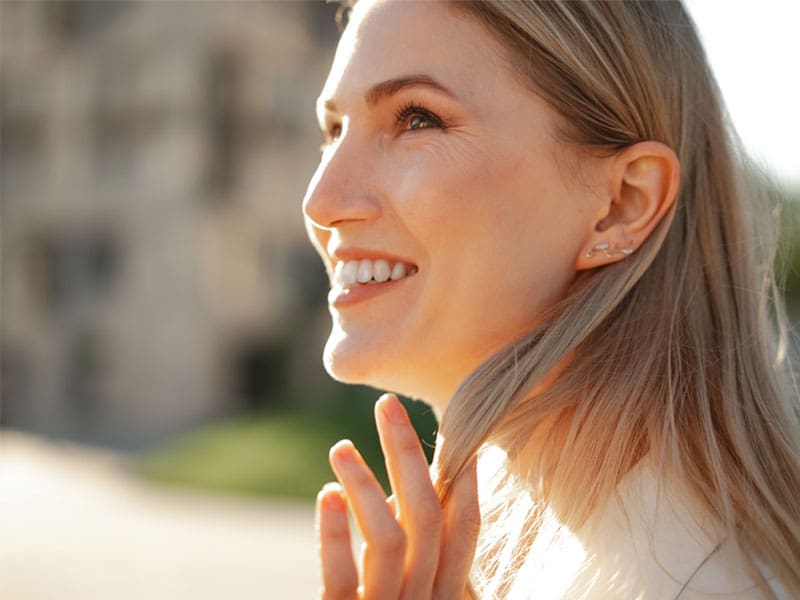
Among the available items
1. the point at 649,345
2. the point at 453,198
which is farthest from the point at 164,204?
the point at 649,345

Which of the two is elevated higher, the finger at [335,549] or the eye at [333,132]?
the eye at [333,132]

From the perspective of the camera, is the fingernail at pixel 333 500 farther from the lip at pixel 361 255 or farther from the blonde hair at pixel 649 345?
the lip at pixel 361 255

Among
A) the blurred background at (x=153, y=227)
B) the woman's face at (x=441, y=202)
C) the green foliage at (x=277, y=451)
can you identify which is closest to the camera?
the woman's face at (x=441, y=202)

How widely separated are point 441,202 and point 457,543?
75cm

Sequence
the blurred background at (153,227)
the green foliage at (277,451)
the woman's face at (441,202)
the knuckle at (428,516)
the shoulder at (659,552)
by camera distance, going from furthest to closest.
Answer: the blurred background at (153,227), the green foliage at (277,451), the woman's face at (441,202), the knuckle at (428,516), the shoulder at (659,552)

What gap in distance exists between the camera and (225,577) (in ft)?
34.2

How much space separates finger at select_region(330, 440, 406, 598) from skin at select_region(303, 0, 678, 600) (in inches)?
19.5

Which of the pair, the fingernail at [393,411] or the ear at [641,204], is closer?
the fingernail at [393,411]

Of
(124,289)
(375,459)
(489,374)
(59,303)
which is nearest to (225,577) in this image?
(375,459)

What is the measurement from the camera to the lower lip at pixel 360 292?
2.23 metres

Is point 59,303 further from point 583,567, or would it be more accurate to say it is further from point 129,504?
point 583,567

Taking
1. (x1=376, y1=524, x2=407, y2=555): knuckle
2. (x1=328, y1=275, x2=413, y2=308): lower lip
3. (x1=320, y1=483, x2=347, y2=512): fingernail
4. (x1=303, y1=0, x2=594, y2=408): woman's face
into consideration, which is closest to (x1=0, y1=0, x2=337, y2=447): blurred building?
(x1=328, y1=275, x2=413, y2=308): lower lip

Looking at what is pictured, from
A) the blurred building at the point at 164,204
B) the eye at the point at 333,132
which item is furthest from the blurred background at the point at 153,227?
the eye at the point at 333,132

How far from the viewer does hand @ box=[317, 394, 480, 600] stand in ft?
5.69
